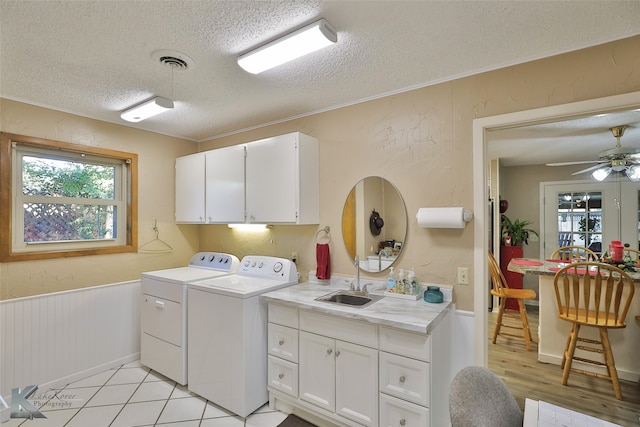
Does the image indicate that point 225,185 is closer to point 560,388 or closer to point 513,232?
point 560,388

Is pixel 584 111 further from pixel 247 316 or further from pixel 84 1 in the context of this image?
pixel 84 1

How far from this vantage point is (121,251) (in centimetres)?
311

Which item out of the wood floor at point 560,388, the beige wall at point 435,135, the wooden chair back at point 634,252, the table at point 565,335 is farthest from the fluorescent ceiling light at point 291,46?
the wooden chair back at point 634,252

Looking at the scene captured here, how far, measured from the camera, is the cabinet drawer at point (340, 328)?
190cm

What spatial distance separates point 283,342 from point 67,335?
6.49 feet

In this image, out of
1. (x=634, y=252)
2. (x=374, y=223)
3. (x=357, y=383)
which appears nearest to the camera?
(x=357, y=383)

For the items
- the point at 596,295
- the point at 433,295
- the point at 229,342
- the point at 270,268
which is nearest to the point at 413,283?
the point at 433,295

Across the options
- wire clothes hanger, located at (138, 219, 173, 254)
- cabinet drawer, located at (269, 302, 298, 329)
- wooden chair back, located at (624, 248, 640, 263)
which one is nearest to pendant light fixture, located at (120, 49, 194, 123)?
wire clothes hanger, located at (138, 219, 173, 254)

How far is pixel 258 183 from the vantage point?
2.80 m

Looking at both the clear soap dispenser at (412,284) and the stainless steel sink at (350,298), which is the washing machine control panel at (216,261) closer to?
the stainless steel sink at (350,298)

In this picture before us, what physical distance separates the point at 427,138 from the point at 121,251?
299 cm

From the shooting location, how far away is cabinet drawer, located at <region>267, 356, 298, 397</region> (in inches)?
87.7

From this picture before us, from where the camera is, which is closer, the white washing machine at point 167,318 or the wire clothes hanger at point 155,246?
the white washing machine at point 167,318

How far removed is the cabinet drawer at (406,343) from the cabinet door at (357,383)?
10cm
